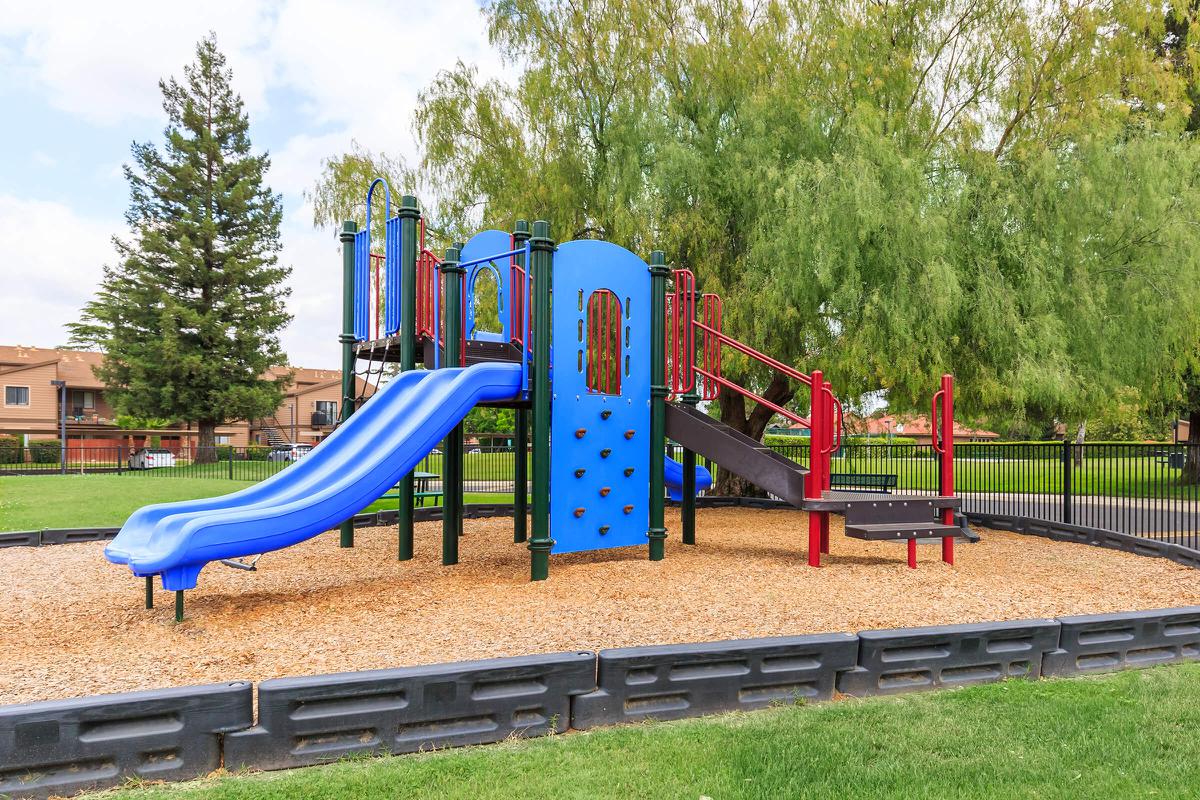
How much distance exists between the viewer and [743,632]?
553 centimetres

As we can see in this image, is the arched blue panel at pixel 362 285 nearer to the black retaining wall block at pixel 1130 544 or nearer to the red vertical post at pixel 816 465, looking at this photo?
the red vertical post at pixel 816 465

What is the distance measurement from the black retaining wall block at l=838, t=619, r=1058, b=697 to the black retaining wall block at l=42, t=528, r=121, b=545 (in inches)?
382

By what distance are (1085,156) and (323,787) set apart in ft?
42.4

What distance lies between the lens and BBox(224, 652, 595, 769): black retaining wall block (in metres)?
3.43

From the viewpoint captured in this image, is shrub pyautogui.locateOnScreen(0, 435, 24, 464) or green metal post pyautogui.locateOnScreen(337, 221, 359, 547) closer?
green metal post pyautogui.locateOnScreen(337, 221, 359, 547)

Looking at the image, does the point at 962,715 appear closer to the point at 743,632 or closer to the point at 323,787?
the point at 743,632

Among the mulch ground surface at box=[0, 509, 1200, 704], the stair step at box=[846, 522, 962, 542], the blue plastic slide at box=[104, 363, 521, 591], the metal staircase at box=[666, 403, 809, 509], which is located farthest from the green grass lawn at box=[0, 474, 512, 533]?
the stair step at box=[846, 522, 962, 542]

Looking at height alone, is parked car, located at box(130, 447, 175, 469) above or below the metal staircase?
below

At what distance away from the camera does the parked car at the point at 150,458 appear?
29266 millimetres

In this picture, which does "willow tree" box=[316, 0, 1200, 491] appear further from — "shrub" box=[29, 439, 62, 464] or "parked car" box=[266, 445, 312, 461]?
"shrub" box=[29, 439, 62, 464]

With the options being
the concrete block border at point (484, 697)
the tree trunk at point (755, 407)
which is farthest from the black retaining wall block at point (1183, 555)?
the tree trunk at point (755, 407)

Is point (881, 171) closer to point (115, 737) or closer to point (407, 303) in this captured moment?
point (407, 303)

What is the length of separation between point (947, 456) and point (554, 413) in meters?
4.61

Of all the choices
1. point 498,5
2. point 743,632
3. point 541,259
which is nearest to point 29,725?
point 743,632
